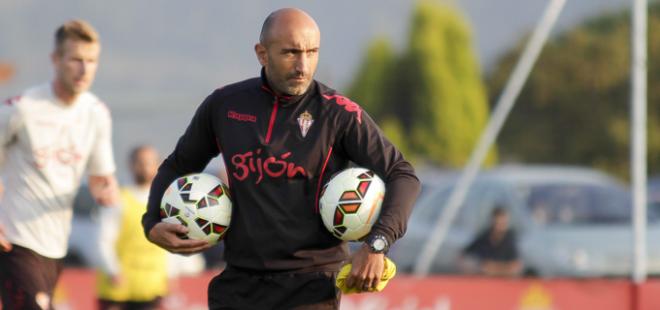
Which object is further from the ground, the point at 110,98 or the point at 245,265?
the point at 110,98

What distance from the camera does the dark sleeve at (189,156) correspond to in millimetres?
5746

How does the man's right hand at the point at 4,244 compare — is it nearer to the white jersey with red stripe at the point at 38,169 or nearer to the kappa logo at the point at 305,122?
the white jersey with red stripe at the point at 38,169

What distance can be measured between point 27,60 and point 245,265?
578 inches

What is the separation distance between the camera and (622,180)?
98.3 feet

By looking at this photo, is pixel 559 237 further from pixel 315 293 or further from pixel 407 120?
pixel 407 120

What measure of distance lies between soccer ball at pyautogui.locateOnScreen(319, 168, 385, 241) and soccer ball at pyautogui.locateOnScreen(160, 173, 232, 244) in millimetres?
453

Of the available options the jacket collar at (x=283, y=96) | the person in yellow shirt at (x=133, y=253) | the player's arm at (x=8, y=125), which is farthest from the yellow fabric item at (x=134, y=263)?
the jacket collar at (x=283, y=96)

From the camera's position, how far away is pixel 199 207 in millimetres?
5617

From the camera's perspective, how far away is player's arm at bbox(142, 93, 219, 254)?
561 cm

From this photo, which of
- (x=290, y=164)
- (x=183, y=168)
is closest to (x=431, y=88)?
(x=183, y=168)

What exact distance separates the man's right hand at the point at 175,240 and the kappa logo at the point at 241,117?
0.52 m

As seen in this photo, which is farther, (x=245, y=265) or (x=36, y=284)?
(x=36, y=284)

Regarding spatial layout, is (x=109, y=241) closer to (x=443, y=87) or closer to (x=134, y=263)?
(x=134, y=263)

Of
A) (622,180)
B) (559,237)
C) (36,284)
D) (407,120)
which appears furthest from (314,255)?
(407,120)
